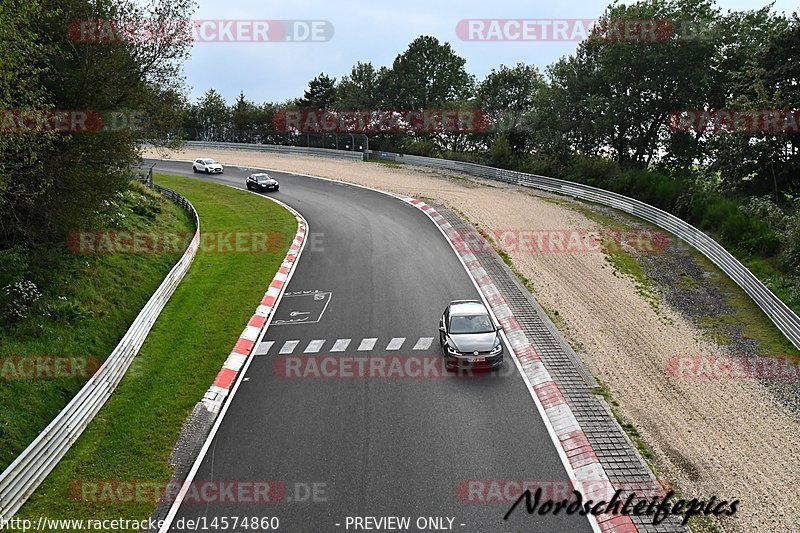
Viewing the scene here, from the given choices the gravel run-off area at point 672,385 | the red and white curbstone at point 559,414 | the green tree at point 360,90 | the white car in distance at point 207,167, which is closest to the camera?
the red and white curbstone at point 559,414

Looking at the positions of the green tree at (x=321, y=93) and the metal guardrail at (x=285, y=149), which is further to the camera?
the green tree at (x=321, y=93)

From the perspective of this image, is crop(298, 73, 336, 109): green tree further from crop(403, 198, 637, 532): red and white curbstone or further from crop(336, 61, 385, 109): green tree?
crop(403, 198, 637, 532): red and white curbstone

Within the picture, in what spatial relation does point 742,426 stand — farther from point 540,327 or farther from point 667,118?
point 667,118

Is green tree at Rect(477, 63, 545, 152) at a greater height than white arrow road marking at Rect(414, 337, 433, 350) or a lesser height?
greater

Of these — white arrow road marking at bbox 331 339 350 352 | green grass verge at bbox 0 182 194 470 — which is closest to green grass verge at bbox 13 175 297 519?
green grass verge at bbox 0 182 194 470

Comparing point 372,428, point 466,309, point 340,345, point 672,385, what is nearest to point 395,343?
point 340,345

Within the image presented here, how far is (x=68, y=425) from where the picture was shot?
12984 mm

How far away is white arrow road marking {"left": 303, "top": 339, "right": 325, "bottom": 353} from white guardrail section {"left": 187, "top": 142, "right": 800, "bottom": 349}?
15476 mm

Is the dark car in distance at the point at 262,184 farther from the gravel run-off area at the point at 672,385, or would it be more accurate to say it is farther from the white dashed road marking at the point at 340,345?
the white dashed road marking at the point at 340,345

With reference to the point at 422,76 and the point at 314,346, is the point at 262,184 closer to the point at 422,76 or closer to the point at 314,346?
the point at 314,346

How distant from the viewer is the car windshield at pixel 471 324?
651 inches

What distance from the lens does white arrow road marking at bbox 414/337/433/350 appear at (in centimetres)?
1750

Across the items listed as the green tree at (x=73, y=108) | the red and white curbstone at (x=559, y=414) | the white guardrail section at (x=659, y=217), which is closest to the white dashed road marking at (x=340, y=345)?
the red and white curbstone at (x=559, y=414)

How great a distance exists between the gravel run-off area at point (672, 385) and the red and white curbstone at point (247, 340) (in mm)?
6546
